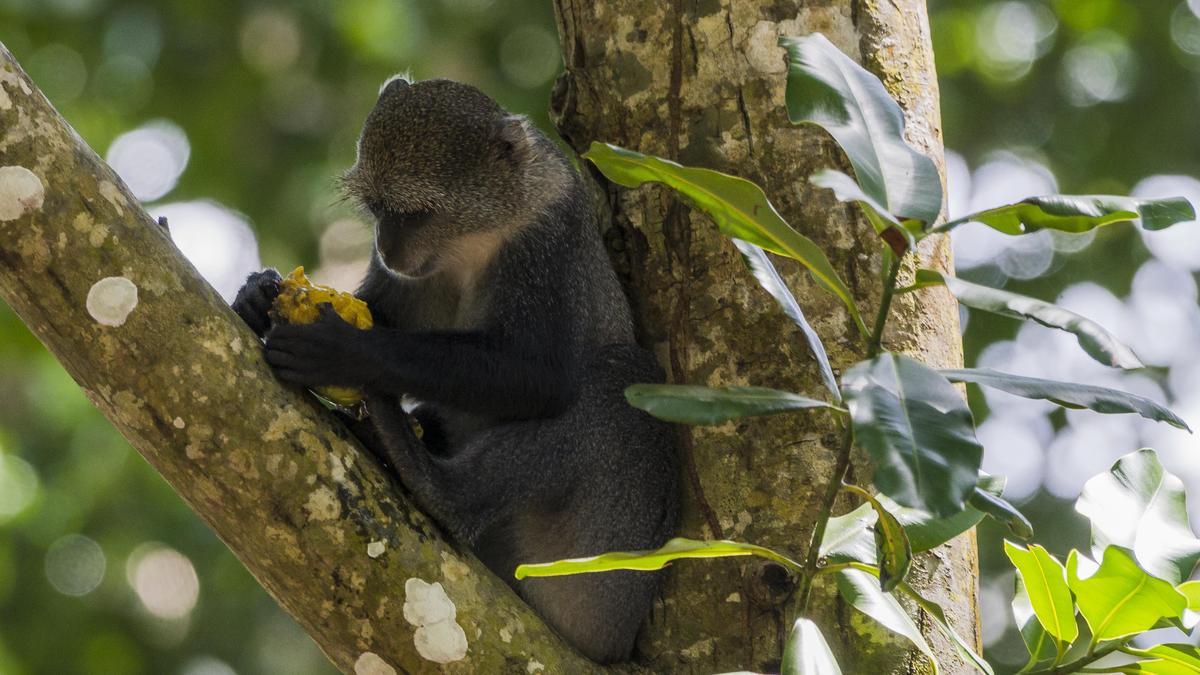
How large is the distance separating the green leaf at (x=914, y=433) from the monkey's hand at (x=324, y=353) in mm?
1619

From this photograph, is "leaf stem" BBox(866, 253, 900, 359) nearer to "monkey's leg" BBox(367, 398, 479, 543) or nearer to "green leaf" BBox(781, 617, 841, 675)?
"green leaf" BBox(781, 617, 841, 675)

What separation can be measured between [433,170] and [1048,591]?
8.87 ft

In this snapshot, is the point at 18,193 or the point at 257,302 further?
the point at 257,302

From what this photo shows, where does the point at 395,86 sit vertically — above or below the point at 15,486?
above

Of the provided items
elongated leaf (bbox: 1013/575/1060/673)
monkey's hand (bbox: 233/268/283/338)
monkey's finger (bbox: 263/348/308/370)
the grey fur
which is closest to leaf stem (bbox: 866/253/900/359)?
elongated leaf (bbox: 1013/575/1060/673)

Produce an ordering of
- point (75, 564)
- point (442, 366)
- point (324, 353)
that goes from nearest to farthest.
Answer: point (324, 353) → point (442, 366) → point (75, 564)

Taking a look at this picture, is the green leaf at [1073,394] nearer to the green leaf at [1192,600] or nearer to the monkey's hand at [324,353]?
the green leaf at [1192,600]

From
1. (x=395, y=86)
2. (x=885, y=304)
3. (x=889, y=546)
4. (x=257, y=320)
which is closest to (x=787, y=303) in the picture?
→ (x=885, y=304)

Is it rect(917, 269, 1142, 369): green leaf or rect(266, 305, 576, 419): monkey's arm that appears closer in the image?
rect(917, 269, 1142, 369): green leaf

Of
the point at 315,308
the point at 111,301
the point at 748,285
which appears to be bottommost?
the point at 748,285

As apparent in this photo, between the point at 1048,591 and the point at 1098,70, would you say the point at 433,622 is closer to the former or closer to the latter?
the point at 1048,591

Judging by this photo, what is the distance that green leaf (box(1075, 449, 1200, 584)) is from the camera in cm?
261

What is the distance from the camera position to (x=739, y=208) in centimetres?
240

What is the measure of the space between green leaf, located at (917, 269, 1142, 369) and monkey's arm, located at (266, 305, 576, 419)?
1.76m
